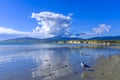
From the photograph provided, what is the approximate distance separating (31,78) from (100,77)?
7538mm

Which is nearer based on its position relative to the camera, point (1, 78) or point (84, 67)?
point (1, 78)

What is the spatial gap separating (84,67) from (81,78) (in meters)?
8.00

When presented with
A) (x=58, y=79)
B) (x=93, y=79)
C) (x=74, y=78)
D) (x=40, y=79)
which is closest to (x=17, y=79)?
(x=40, y=79)

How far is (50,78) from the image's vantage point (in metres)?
23.2

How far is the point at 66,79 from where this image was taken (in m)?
22.4

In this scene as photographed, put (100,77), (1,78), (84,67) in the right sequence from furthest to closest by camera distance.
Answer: (84,67), (1,78), (100,77)

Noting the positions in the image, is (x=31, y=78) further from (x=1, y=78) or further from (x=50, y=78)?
(x=1, y=78)

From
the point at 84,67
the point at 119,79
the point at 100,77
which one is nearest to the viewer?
the point at 119,79

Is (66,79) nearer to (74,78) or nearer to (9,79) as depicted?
(74,78)

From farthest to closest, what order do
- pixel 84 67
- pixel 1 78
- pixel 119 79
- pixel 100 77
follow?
pixel 84 67 < pixel 1 78 < pixel 100 77 < pixel 119 79

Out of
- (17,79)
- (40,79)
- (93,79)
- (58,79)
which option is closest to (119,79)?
(93,79)

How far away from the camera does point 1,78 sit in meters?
24.8

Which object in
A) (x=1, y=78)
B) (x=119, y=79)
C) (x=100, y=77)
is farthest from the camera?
(x=1, y=78)

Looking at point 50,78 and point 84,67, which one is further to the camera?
point 84,67
